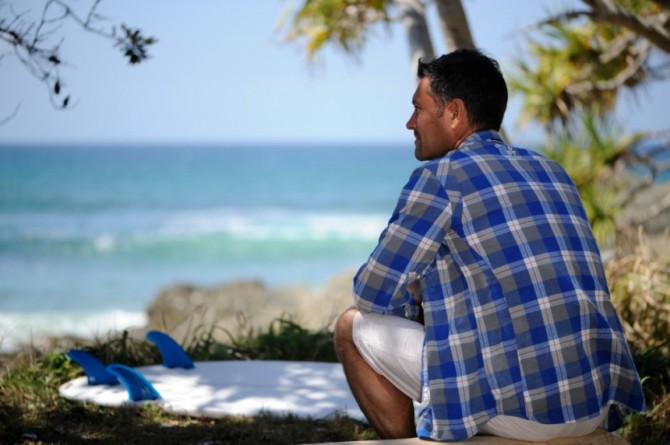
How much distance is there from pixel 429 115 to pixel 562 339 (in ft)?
2.12

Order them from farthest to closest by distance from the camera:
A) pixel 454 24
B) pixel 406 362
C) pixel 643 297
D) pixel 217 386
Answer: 1. pixel 454 24
2. pixel 643 297
3. pixel 217 386
4. pixel 406 362

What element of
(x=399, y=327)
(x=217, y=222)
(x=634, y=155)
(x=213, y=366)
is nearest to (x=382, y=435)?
(x=399, y=327)

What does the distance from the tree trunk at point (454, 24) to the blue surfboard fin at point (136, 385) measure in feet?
7.09

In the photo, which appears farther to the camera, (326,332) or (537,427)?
(326,332)

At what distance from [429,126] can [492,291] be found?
1.52 ft

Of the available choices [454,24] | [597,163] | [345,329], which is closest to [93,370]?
[345,329]

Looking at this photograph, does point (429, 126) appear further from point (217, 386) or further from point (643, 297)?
point (643, 297)

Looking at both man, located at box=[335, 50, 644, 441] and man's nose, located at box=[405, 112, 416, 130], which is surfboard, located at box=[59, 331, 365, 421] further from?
man's nose, located at box=[405, 112, 416, 130]

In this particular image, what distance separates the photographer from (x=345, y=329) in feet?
8.13

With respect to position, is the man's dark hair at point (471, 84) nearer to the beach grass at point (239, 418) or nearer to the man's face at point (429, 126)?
the man's face at point (429, 126)

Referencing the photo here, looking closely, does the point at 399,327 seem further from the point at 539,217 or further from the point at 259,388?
the point at 259,388

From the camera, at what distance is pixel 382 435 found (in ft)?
Answer: 8.13

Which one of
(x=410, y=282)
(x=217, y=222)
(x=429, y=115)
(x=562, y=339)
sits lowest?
(x=562, y=339)

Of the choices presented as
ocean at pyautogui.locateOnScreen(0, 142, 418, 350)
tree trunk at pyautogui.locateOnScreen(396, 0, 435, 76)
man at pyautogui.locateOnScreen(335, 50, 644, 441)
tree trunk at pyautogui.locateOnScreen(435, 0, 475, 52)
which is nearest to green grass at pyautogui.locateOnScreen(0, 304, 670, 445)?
man at pyautogui.locateOnScreen(335, 50, 644, 441)
